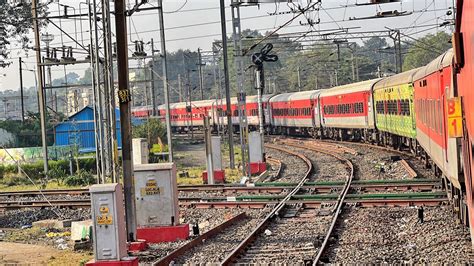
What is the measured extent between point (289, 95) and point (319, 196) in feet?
123

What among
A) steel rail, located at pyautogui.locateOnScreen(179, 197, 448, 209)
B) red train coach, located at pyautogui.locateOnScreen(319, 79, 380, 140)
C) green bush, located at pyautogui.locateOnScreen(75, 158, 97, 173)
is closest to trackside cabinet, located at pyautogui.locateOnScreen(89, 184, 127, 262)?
steel rail, located at pyautogui.locateOnScreen(179, 197, 448, 209)

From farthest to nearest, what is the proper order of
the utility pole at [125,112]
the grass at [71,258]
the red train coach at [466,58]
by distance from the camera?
the utility pole at [125,112]
the grass at [71,258]
the red train coach at [466,58]

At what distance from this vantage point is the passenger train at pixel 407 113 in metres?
7.44

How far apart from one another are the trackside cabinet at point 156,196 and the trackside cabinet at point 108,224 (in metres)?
2.94

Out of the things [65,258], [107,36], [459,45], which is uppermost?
[107,36]

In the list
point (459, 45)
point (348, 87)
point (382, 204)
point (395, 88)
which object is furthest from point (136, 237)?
point (348, 87)

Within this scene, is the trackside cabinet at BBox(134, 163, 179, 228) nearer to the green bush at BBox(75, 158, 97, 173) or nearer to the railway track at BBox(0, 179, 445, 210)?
the railway track at BBox(0, 179, 445, 210)

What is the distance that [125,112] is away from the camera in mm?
15469

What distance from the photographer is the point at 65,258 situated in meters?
14.9

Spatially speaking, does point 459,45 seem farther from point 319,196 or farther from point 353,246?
point 319,196

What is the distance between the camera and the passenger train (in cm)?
744

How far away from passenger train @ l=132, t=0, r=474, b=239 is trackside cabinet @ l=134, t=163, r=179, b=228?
16.7 feet

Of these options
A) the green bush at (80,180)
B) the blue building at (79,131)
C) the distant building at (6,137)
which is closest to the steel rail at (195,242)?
the green bush at (80,180)

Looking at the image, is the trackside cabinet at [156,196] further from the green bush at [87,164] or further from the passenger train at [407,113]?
the green bush at [87,164]
